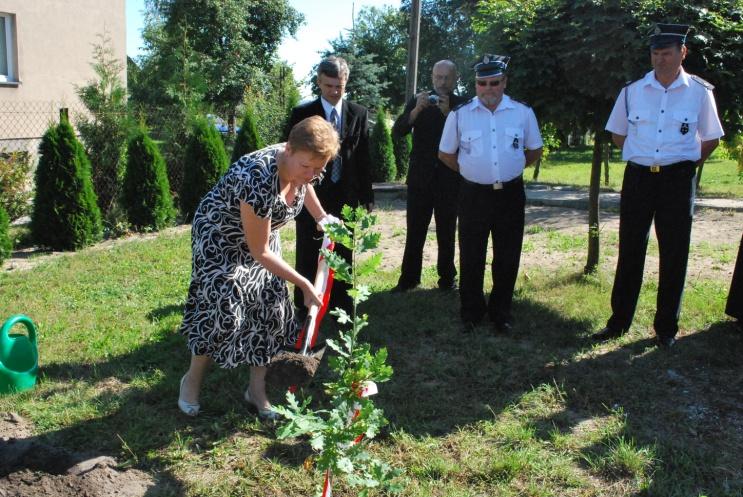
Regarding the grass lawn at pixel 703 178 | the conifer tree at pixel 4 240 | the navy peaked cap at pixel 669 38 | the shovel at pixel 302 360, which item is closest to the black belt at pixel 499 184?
the navy peaked cap at pixel 669 38

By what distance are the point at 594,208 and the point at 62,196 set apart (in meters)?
6.25

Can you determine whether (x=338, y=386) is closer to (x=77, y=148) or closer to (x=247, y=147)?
(x=77, y=148)

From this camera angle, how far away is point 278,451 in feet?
11.1

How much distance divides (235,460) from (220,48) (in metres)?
27.2

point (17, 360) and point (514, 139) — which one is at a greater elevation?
point (514, 139)

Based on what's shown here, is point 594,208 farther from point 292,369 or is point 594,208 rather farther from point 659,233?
point 292,369

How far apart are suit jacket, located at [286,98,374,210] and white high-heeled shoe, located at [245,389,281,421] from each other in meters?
1.75

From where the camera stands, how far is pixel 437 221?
5.97 metres

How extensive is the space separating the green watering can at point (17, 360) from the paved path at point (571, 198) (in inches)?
372

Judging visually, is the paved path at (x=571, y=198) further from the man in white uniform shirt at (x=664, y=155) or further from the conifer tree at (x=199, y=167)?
the man in white uniform shirt at (x=664, y=155)

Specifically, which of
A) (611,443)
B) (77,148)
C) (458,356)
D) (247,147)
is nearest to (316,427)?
(611,443)

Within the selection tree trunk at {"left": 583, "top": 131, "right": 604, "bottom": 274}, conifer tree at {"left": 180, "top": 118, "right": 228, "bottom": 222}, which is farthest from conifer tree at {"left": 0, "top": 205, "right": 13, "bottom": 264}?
tree trunk at {"left": 583, "top": 131, "right": 604, "bottom": 274}

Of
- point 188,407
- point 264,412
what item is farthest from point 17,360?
point 264,412

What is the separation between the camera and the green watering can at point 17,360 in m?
3.98
